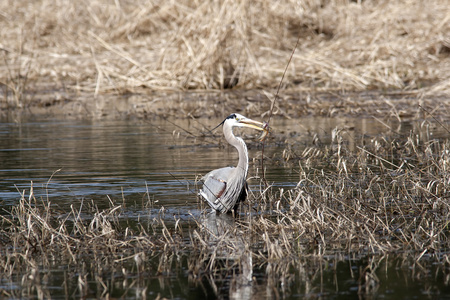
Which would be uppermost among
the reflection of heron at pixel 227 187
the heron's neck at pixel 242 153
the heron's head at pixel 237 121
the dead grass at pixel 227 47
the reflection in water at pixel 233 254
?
the dead grass at pixel 227 47

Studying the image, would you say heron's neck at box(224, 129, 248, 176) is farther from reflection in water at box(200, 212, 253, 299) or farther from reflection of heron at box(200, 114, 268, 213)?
reflection in water at box(200, 212, 253, 299)

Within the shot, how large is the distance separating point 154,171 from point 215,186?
2214 mm

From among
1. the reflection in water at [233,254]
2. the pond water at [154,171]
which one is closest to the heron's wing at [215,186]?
the pond water at [154,171]

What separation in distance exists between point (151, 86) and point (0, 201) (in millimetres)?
10378

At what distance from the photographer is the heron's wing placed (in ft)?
26.6

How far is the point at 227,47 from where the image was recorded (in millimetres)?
17750

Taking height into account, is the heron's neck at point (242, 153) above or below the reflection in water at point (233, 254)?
above

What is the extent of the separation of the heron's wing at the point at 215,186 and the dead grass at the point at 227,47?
7688mm

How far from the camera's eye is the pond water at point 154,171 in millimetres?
5539

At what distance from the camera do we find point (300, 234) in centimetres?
667

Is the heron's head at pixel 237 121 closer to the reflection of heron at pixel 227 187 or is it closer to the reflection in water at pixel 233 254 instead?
the reflection of heron at pixel 227 187

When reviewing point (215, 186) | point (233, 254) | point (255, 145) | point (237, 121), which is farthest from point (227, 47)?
point (233, 254)

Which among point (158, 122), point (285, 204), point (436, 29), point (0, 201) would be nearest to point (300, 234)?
point (285, 204)

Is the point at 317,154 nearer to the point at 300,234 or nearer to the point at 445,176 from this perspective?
the point at 445,176
